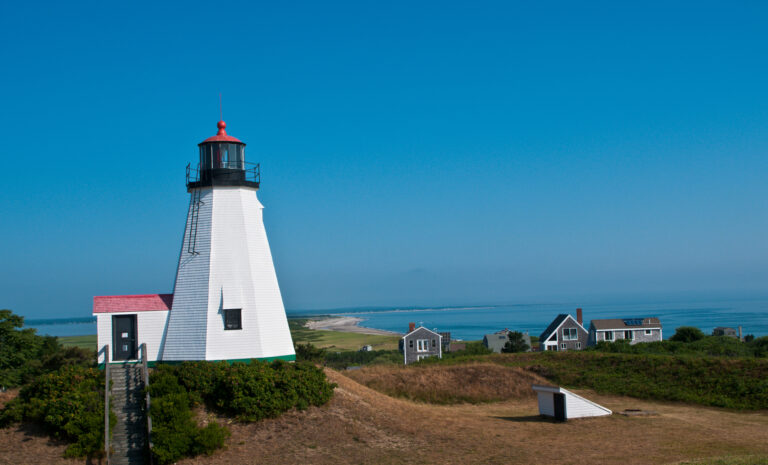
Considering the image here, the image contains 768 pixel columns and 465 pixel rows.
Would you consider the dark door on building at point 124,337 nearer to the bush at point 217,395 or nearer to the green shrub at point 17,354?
the bush at point 217,395

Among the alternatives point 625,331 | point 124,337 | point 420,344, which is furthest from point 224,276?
point 625,331

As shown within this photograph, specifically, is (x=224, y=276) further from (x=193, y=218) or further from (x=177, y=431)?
(x=177, y=431)

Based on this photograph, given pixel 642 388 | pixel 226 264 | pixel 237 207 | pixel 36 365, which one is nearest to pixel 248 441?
pixel 226 264

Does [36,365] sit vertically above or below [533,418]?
above

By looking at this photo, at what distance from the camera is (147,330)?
2161cm

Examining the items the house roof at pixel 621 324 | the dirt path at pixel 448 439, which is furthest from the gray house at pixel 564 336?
the dirt path at pixel 448 439

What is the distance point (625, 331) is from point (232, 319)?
52.0 m

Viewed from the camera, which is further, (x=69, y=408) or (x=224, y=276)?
(x=224, y=276)

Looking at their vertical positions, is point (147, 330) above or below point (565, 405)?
above

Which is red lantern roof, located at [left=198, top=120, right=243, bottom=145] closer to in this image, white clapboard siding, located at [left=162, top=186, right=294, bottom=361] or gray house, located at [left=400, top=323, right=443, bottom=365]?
white clapboard siding, located at [left=162, top=186, right=294, bottom=361]

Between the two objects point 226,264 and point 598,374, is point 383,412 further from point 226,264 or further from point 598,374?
point 598,374

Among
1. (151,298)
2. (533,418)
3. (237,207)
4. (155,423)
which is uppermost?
(237,207)

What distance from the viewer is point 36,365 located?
26906 millimetres

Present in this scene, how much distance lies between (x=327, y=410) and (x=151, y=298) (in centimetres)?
783
